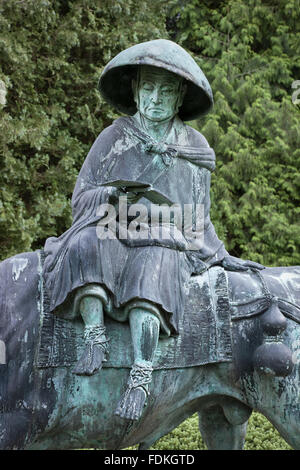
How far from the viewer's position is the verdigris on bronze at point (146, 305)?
2934 mm

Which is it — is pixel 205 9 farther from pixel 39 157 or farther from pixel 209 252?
pixel 209 252

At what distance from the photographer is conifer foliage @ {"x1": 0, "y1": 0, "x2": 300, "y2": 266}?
755 cm

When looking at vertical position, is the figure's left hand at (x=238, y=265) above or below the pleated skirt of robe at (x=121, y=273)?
above

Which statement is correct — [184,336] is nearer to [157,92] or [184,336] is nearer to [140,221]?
[140,221]

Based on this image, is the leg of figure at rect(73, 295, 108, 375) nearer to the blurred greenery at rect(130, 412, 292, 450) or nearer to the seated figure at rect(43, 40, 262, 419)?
the seated figure at rect(43, 40, 262, 419)

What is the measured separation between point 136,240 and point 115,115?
17.5 ft

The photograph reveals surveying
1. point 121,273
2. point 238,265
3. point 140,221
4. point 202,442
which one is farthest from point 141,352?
point 202,442

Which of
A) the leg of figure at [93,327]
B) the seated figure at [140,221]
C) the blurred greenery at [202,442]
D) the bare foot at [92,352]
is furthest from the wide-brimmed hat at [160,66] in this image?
the blurred greenery at [202,442]

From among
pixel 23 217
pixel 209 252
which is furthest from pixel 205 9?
pixel 209 252

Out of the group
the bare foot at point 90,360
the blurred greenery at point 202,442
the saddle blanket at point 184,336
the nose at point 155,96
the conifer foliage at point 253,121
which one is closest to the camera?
the bare foot at point 90,360

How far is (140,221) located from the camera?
10.5 feet

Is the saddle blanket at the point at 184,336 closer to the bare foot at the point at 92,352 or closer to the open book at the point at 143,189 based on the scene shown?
the bare foot at the point at 92,352

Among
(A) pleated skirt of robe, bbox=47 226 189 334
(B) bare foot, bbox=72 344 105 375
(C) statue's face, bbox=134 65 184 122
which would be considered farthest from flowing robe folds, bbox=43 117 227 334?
(B) bare foot, bbox=72 344 105 375

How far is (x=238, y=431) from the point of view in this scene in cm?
364
